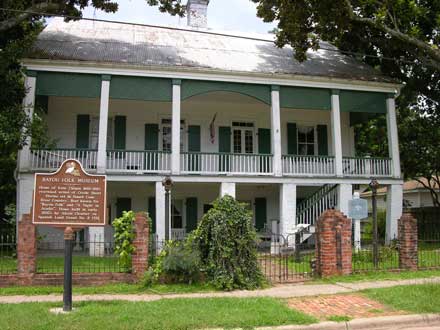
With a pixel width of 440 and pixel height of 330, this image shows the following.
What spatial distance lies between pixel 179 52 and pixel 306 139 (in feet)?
22.4

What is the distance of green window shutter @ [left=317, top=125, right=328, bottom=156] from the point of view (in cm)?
2158

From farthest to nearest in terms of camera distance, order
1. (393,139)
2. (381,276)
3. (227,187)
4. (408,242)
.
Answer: (393,139), (227,187), (408,242), (381,276)

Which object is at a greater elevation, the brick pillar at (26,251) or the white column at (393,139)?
the white column at (393,139)

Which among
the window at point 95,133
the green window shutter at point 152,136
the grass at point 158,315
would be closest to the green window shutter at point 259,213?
the green window shutter at point 152,136

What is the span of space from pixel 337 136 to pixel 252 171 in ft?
11.8

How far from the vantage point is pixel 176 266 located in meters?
10.1

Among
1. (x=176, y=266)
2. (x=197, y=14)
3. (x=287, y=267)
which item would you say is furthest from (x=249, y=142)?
(x=176, y=266)

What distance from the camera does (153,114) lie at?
65.9ft

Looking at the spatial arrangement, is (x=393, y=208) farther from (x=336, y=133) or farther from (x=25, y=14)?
(x=25, y=14)

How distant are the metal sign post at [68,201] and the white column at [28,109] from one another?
7.79 meters

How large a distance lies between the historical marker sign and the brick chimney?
18.2 metres

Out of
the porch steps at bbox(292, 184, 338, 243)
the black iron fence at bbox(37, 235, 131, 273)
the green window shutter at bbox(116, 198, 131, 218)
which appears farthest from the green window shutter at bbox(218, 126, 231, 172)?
the black iron fence at bbox(37, 235, 131, 273)

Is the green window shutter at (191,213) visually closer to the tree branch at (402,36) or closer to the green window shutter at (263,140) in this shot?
the green window shutter at (263,140)

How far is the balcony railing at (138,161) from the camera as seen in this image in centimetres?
1716
